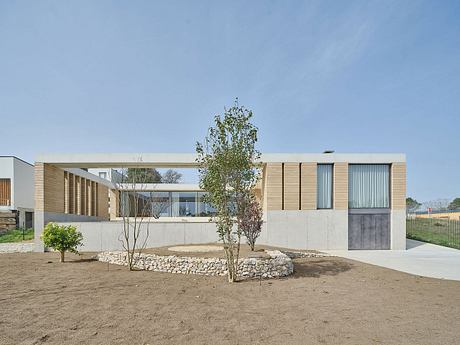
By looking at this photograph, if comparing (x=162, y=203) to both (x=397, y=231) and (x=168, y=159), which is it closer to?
(x=168, y=159)

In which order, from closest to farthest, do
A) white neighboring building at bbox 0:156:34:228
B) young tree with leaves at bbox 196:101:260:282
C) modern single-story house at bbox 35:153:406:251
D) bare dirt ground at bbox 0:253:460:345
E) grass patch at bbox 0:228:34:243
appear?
bare dirt ground at bbox 0:253:460:345, young tree with leaves at bbox 196:101:260:282, modern single-story house at bbox 35:153:406:251, grass patch at bbox 0:228:34:243, white neighboring building at bbox 0:156:34:228

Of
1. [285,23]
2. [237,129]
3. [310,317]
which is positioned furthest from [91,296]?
[285,23]

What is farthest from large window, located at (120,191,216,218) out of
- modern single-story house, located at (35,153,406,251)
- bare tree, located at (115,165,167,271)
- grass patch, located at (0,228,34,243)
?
modern single-story house, located at (35,153,406,251)

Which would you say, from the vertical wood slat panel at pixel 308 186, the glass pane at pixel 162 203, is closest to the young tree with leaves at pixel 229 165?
the vertical wood slat panel at pixel 308 186

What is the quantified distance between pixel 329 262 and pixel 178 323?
25.6 ft

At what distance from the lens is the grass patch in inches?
766

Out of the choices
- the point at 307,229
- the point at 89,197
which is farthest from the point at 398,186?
the point at 89,197

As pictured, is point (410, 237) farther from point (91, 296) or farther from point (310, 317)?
point (91, 296)

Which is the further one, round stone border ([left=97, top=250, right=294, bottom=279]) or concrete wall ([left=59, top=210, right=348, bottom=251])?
concrete wall ([left=59, top=210, right=348, bottom=251])

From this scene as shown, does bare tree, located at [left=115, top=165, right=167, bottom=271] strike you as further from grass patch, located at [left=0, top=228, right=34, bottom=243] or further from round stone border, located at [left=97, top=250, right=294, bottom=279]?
grass patch, located at [left=0, top=228, right=34, bottom=243]

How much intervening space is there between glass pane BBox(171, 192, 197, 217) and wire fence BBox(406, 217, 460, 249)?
17.9 metres

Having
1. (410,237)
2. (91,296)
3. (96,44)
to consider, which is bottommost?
(410,237)

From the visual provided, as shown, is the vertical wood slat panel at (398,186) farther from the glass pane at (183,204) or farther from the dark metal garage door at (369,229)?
the glass pane at (183,204)

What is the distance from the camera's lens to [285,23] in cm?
1127
